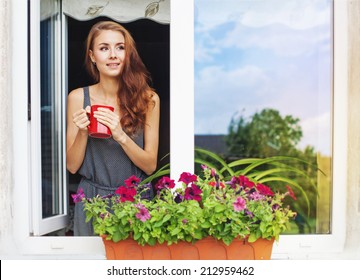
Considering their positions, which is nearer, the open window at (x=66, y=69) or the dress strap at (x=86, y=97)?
the open window at (x=66, y=69)

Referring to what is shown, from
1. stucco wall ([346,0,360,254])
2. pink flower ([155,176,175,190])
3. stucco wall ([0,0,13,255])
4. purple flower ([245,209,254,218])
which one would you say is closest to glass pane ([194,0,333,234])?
stucco wall ([346,0,360,254])

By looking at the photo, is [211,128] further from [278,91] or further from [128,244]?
[128,244]

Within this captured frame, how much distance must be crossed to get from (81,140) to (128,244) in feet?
2.56

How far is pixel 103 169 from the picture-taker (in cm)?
331

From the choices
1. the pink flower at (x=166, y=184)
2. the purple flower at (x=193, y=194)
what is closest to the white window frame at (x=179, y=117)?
the pink flower at (x=166, y=184)

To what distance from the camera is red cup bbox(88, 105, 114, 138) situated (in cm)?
324

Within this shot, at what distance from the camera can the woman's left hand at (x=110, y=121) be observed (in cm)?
324

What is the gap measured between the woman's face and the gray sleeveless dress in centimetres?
19

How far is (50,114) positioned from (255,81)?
9.72ft

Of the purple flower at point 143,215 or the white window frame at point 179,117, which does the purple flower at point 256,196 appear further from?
the purple flower at point 143,215

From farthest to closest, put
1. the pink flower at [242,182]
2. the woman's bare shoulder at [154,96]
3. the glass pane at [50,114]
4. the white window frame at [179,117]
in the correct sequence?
the woman's bare shoulder at [154,96] < the glass pane at [50,114] < the white window frame at [179,117] < the pink flower at [242,182]

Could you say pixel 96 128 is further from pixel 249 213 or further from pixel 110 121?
pixel 249 213

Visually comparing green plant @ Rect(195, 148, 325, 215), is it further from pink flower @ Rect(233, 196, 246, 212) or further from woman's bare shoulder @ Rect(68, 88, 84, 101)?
woman's bare shoulder @ Rect(68, 88, 84, 101)

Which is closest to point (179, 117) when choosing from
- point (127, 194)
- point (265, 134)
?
point (127, 194)
